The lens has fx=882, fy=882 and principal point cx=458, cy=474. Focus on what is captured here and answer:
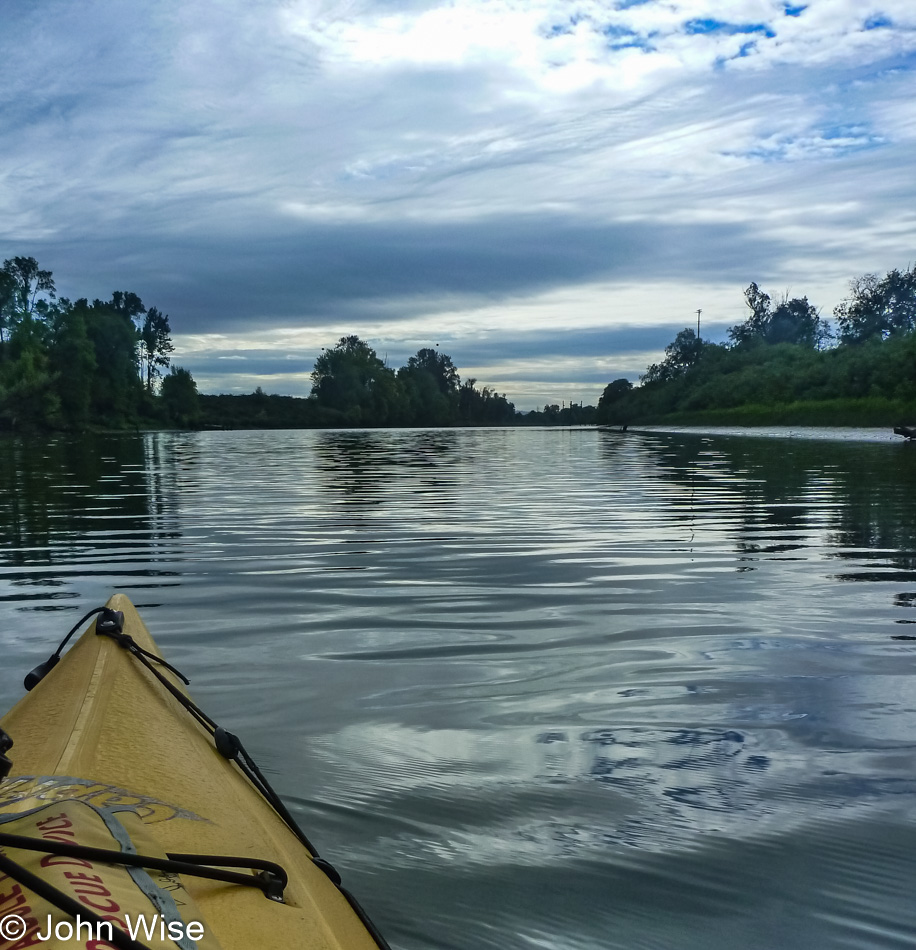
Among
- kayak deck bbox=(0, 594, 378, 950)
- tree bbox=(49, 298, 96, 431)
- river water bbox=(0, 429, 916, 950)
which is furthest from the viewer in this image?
tree bbox=(49, 298, 96, 431)

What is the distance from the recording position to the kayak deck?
182 cm

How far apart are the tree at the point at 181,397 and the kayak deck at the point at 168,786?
133272 mm

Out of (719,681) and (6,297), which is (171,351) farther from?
(719,681)

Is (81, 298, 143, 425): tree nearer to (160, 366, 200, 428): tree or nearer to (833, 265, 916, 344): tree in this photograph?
(160, 366, 200, 428): tree

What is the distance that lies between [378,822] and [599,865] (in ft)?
2.80

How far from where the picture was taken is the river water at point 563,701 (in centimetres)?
286

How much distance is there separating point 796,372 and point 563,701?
84752 mm

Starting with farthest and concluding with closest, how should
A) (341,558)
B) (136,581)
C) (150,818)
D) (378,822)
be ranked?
(341,558) < (136,581) < (378,822) < (150,818)

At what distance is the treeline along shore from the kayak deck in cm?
5563

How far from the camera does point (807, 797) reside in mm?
3541

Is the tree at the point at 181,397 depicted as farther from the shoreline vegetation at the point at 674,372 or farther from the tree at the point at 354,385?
the tree at the point at 354,385

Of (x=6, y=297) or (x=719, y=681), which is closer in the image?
(x=719, y=681)

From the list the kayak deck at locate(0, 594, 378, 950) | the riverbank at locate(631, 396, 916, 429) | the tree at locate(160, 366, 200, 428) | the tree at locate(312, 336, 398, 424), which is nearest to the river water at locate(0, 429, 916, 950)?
the kayak deck at locate(0, 594, 378, 950)

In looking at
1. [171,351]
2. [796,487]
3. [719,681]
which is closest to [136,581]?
[719,681]
